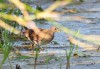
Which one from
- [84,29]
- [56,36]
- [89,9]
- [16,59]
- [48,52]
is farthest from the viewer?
[89,9]

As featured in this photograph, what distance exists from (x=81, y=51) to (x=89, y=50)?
0.13m

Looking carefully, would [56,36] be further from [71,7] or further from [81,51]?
[71,7]

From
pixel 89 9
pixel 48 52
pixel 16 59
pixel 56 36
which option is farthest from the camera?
pixel 89 9

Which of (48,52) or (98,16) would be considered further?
(98,16)

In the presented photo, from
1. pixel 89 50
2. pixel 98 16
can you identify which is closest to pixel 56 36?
pixel 89 50

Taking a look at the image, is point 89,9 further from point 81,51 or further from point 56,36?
point 81,51

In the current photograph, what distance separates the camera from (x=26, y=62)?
436 cm

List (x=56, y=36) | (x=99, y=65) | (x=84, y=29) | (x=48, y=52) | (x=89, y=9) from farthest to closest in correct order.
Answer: (x=89, y=9)
(x=84, y=29)
(x=56, y=36)
(x=48, y=52)
(x=99, y=65)

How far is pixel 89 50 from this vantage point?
4.99 meters

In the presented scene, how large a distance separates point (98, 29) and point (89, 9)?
9.05ft

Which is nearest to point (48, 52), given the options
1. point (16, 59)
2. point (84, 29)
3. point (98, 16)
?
point (16, 59)

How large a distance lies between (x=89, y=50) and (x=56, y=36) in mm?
1082

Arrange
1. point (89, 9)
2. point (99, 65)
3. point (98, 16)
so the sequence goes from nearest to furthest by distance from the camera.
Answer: point (99, 65), point (98, 16), point (89, 9)

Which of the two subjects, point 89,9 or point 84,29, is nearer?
point 84,29
